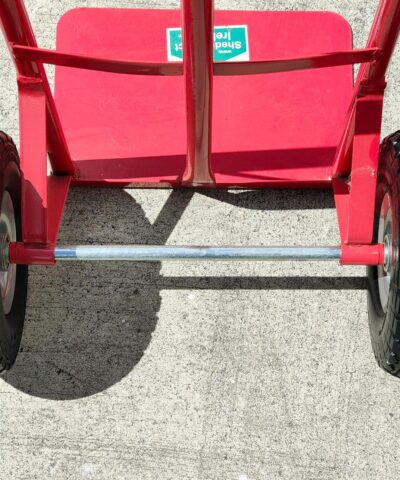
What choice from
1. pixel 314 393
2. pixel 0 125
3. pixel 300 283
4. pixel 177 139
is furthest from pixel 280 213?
pixel 0 125

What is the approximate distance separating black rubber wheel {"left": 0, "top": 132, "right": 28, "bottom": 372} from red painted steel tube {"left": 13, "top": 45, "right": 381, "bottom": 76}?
326 millimetres

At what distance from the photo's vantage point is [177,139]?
2510 mm

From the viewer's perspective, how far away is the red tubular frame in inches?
75.5

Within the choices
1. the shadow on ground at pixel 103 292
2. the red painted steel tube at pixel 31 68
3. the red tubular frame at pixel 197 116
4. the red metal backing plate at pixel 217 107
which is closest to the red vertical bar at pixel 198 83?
the red tubular frame at pixel 197 116

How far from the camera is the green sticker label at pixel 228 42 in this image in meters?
2.64

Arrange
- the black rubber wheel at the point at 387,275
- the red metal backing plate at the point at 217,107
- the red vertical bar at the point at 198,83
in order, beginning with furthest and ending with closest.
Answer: the red metal backing plate at the point at 217,107
the black rubber wheel at the point at 387,275
the red vertical bar at the point at 198,83

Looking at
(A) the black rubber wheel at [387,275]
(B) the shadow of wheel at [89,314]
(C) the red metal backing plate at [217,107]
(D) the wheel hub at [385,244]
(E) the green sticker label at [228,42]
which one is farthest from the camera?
(E) the green sticker label at [228,42]

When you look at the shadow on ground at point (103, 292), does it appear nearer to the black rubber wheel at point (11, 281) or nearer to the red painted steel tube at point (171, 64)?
the black rubber wheel at point (11, 281)

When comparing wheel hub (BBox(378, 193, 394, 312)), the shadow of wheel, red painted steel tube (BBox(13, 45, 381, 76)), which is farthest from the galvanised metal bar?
red painted steel tube (BBox(13, 45, 381, 76))

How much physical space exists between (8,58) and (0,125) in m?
0.28

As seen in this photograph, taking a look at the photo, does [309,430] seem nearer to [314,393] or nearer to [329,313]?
[314,393]

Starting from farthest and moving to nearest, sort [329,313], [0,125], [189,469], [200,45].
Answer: [0,125]
[329,313]
[189,469]
[200,45]

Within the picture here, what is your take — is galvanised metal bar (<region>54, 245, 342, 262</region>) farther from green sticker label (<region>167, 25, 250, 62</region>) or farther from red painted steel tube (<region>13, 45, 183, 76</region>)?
green sticker label (<region>167, 25, 250, 62</region>)

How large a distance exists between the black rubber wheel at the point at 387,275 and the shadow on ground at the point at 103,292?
16 centimetres
